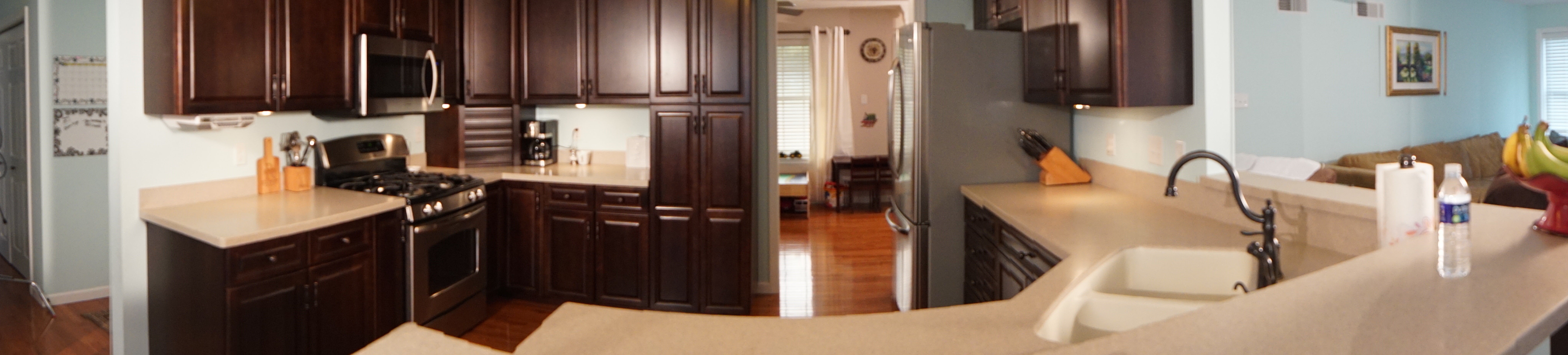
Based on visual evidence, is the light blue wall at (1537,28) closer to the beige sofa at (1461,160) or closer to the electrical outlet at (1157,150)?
the beige sofa at (1461,160)

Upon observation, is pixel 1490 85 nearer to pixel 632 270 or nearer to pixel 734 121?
pixel 734 121

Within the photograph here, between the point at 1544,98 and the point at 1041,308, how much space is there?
119 inches

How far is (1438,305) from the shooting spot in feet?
3.86

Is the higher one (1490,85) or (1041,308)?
(1490,85)

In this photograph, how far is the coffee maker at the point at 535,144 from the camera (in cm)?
523

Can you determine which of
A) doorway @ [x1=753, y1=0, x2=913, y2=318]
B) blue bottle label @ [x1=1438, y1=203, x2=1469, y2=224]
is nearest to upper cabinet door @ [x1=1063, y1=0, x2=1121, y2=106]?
blue bottle label @ [x1=1438, y1=203, x2=1469, y2=224]

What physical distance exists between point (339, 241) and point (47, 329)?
7.50 feet

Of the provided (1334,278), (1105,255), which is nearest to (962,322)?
(1334,278)

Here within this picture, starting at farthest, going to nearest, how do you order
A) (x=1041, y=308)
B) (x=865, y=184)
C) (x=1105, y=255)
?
(x=865, y=184)
(x=1105, y=255)
(x=1041, y=308)

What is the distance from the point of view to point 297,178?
3955 mm

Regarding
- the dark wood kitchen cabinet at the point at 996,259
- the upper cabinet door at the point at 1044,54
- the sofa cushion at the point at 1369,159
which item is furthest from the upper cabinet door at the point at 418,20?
the sofa cushion at the point at 1369,159

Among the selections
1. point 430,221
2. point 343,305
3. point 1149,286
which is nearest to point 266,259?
point 343,305

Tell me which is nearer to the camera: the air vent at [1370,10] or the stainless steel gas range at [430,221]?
the stainless steel gas range at [430,221]

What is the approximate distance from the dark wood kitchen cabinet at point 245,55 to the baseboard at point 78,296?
95.2 inches
